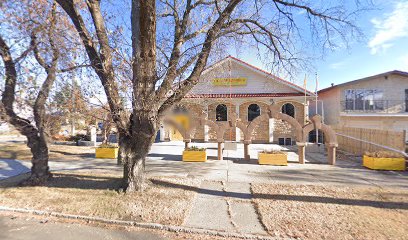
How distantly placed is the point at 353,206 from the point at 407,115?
21709 mm

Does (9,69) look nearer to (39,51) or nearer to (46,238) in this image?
(39,51)

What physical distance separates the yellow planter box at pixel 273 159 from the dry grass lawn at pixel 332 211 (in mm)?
3492

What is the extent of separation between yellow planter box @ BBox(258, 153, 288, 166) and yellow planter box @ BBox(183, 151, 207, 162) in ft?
9.03

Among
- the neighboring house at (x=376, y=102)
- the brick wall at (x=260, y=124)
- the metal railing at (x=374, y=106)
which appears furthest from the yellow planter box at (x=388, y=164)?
the metal railing at (x=374, y=106)

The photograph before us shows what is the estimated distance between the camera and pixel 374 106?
21672 mm

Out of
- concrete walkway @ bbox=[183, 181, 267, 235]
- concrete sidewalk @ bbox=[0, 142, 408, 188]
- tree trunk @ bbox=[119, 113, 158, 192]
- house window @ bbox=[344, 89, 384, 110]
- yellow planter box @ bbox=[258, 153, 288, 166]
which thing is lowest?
concrete walkway @ bbox=[183, 181, 267, 235]

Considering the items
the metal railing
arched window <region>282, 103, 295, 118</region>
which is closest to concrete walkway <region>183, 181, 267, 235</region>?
arched window <region>282, 103, 295, 118</region>

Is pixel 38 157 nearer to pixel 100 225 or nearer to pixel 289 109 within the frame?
pixel 100 225

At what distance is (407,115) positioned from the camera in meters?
20.8

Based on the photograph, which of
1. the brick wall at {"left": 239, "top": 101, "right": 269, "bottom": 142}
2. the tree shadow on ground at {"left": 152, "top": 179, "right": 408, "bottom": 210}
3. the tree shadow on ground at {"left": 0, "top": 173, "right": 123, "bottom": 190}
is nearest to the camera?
the tree shadow on ground at {"left": 152, "top": 179, "right": 408, "bottom": 210}

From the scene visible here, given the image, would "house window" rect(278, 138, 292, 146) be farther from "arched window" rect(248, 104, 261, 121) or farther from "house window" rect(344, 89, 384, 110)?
"house window" rect(344, 89, 384, 110)

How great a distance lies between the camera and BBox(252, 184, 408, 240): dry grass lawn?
14.1 feet

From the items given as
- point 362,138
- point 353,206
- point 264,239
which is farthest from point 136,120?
point 362,138

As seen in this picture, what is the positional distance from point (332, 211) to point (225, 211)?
2.45 metres
